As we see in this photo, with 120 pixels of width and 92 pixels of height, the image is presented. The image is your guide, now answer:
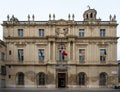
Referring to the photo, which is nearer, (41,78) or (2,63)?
(2,63)

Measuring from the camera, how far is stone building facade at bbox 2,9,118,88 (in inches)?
2475

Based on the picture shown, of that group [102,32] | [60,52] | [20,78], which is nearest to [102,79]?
[102,32]

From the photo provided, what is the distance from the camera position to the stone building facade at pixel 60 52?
62.9 metres

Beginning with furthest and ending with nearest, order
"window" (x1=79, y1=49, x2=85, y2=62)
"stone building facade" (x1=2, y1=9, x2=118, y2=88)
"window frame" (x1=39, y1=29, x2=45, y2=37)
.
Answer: "window frame" (x1=39, y1=29, x2=45, y2=37) < "window" (x1=79, y1=49, x2=85, y2=62) < "stone building facade" (x1=2, y1=9, x2=118, y2=88)

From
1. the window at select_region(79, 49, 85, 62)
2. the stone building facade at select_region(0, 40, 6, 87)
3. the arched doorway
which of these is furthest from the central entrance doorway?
the stone building facade at select_region(0, 40, 6, 87)

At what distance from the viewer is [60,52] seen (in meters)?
63.8

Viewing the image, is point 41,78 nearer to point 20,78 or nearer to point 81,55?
point 20,78

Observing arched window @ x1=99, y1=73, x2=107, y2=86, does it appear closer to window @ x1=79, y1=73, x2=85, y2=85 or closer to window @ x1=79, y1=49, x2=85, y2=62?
window @ x1=79, y1=73, x2=85, y2=85

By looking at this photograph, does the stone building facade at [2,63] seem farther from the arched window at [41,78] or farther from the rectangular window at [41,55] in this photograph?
the arched window at [41,78]

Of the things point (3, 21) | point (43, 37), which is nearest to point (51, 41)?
point (43, 37)

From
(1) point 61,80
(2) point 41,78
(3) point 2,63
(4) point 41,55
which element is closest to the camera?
(3) point 2,63

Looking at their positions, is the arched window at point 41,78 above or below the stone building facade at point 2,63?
below

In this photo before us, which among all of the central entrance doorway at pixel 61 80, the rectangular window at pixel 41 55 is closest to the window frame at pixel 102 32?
the central entrance doorway at pixel 61 80

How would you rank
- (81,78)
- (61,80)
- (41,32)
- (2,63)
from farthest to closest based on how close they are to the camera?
(41,32)
(61,80)
(81,78)
(2,63)
